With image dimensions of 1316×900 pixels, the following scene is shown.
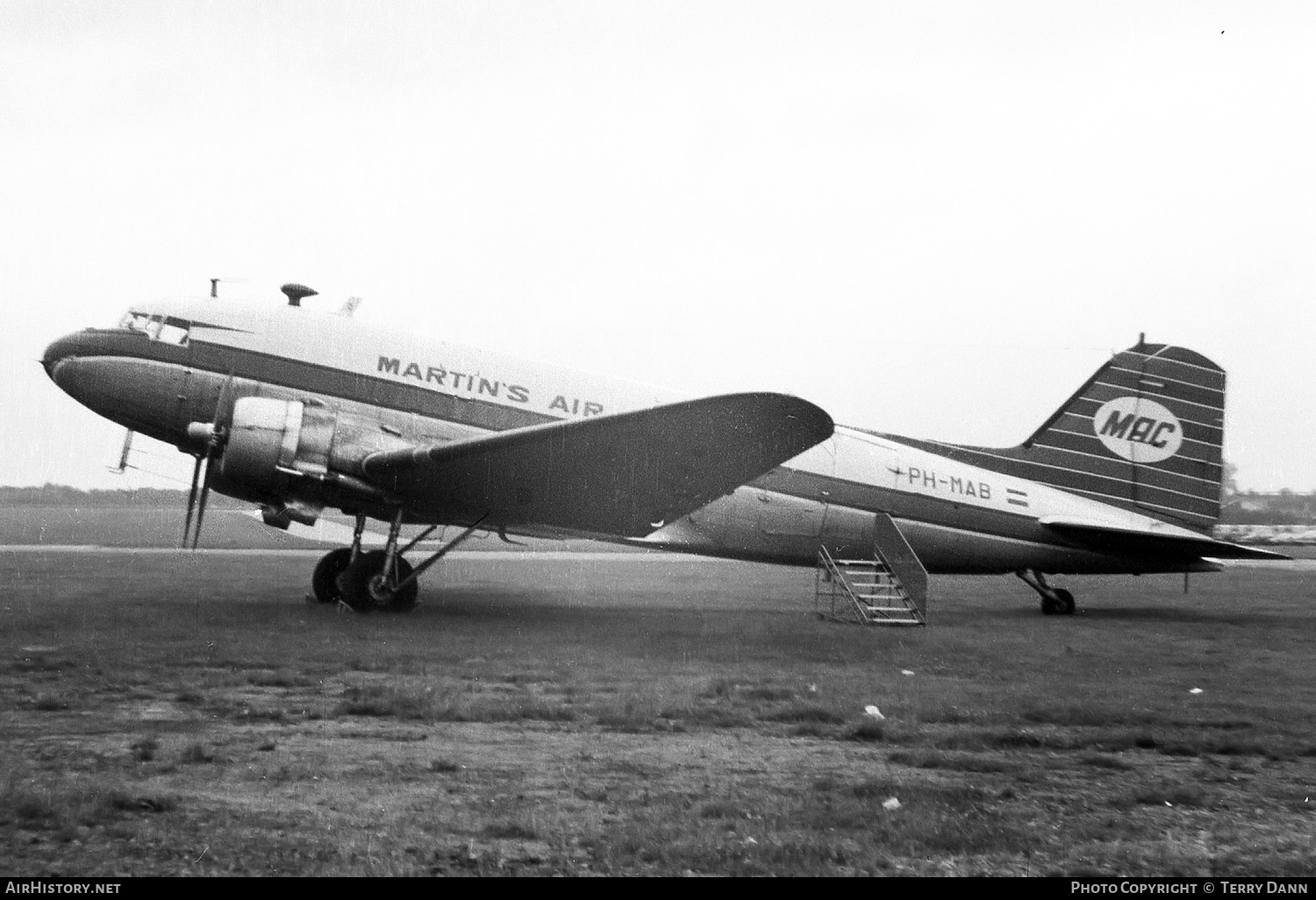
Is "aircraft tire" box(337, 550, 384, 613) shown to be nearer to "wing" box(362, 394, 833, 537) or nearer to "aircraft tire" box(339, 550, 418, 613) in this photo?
"aircraft tire" box(339, 550, 418, 613)

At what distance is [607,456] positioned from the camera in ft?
40.0

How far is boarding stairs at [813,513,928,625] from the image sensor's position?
1388cm

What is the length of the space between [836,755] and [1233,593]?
1752 cm

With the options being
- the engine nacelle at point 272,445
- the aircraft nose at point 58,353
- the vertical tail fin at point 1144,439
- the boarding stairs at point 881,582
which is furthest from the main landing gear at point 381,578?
the vertical tail fin at point 1144,439

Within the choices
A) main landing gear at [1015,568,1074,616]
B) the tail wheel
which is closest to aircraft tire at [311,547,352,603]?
main landing gear at [1015,568,1074,616]

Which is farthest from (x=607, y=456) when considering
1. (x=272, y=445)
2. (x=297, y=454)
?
(x=272, y=445)

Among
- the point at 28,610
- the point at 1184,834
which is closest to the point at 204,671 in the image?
the point at 28,610

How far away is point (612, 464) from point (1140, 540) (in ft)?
26.0

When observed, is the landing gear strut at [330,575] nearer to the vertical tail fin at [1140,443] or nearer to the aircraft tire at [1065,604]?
the vertical tail fin at [1140,443]

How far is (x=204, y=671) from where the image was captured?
26.1ft

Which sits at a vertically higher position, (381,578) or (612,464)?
(612,464)

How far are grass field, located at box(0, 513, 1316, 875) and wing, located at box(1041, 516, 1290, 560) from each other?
279 centimetres

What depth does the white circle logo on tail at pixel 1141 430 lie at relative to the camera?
16.2 m

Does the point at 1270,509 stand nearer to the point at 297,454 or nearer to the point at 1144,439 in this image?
the point at 1144,439
